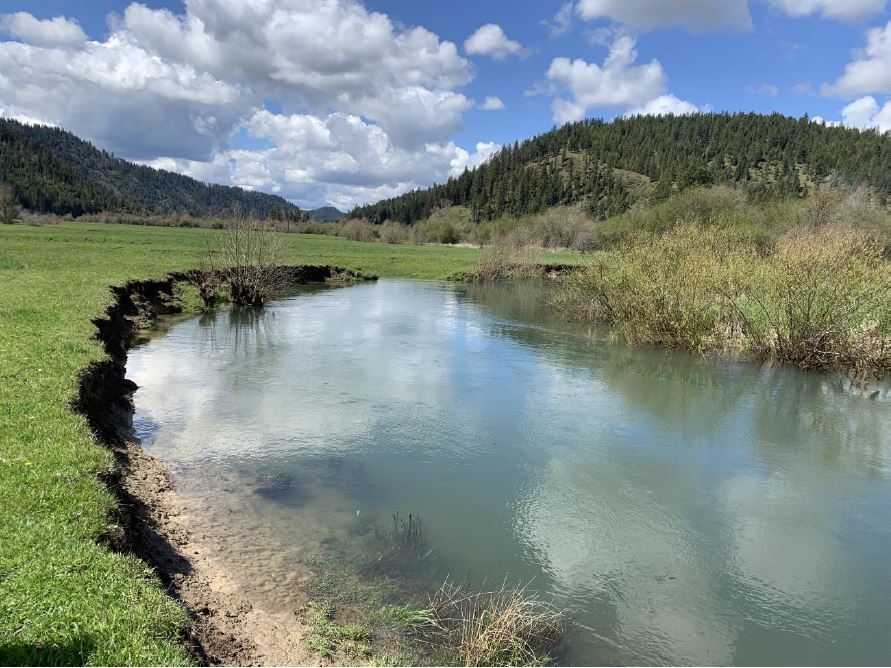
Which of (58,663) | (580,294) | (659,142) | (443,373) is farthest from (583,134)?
(58,663)

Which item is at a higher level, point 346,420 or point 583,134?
point 583,134

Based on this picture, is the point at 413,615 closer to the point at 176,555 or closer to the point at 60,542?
the point at 176,555

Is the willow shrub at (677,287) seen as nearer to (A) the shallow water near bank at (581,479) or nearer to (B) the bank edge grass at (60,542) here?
(A) the shallow water near bank at (581,479)

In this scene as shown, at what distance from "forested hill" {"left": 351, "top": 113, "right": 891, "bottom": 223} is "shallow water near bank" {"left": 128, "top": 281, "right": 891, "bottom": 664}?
3671 inches

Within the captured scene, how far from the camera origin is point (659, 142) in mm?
161750

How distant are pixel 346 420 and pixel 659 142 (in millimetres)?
173696

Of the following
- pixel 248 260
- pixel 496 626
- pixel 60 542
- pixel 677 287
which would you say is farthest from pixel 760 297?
pixel 248 260

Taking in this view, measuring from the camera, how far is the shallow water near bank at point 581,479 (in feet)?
20.5

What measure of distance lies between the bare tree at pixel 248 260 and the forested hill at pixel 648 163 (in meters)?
86.6

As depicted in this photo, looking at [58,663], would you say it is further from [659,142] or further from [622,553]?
[659,142]

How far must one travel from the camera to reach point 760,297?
18469 mm

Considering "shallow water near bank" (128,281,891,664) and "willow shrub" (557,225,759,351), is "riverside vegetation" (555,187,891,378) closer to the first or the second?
"willow shrub" (557,225,759,351)

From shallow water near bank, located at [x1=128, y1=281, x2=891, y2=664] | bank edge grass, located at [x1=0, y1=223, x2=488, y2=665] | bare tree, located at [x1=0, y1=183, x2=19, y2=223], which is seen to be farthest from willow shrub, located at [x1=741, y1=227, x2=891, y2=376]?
bare tree, located at [x1=0, y1=183, x2=19, y2=223]

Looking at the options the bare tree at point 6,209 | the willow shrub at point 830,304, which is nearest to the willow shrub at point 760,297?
the willow shrub at point 830,304
